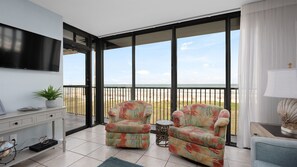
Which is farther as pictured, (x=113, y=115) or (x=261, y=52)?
(x=113, y=115)

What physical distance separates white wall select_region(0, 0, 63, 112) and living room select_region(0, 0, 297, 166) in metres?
0.01

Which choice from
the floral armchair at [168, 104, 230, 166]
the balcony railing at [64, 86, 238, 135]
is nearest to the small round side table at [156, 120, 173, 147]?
the floral armchair at [168, 104, 230, 166]

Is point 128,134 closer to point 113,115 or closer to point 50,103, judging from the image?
point 113,115

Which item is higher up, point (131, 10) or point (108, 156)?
point (131, 10)

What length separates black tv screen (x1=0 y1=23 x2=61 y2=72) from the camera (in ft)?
6.19

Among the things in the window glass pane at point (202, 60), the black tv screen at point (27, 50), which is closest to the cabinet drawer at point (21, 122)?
the black tv screen at point (27, 50)

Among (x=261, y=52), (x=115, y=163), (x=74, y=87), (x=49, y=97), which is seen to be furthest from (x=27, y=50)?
(x=261, y=52)

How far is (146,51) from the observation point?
11.7 ft

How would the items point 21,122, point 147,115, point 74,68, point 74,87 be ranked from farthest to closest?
point 74,87, point 74,68, point 147,115, point 21,122

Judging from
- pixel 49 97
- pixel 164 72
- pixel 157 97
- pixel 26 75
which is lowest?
pixel 157 97

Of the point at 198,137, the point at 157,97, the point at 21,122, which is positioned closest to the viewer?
the point at 21,122

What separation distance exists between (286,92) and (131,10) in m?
2.38

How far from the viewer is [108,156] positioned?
7.06 ft

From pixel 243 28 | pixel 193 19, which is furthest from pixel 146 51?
pixel 243 28
